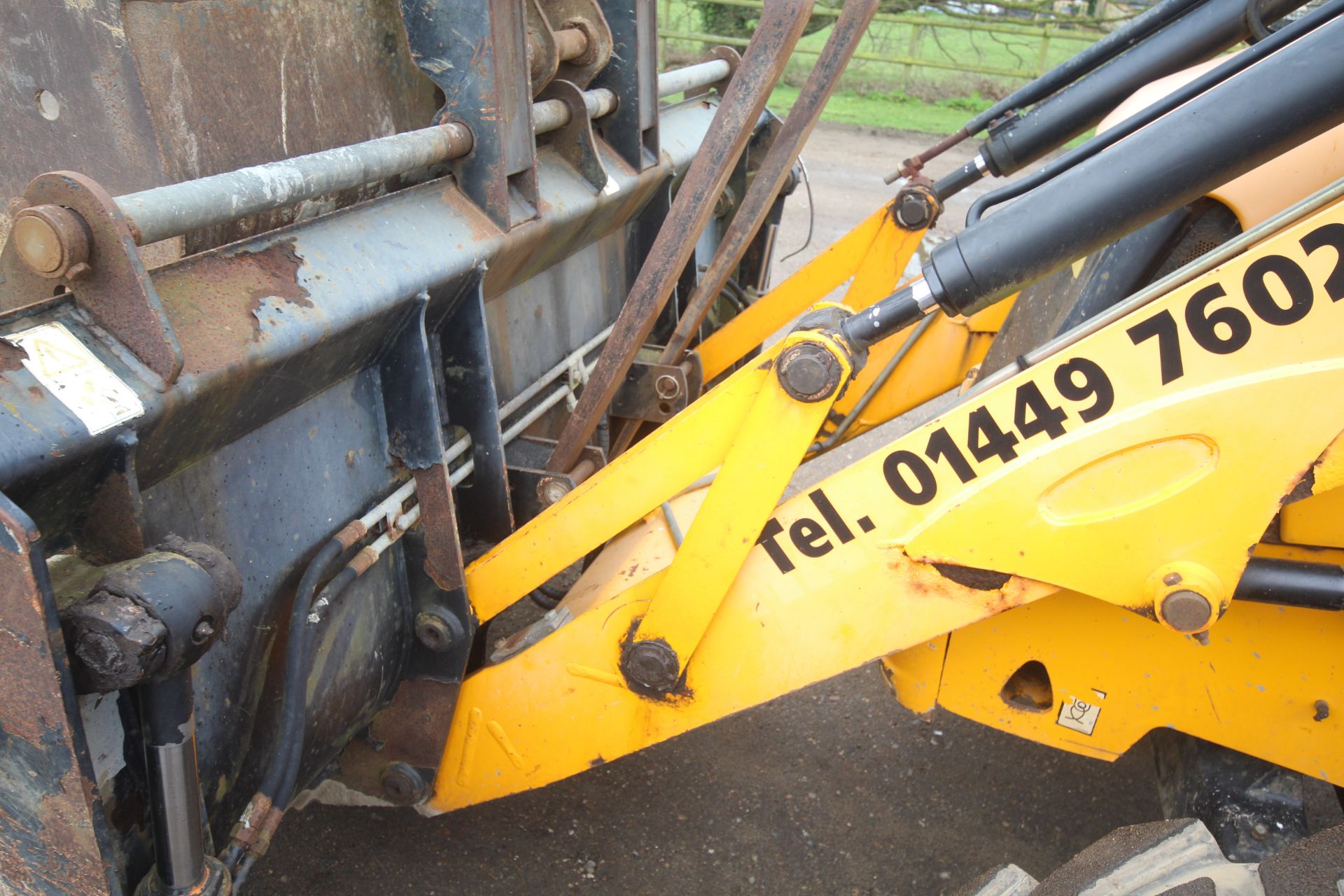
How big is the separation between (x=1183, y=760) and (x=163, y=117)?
6.71 ft

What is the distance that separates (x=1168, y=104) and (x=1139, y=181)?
49cm

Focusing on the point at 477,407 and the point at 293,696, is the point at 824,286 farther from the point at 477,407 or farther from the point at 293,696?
the point at 293,696

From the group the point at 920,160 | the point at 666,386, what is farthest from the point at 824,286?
the point at 666,386

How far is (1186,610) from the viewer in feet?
4.70

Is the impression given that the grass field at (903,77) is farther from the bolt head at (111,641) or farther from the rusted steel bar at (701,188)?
the bolt head at (111,641)

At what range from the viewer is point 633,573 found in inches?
84.5

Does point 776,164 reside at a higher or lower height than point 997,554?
higher

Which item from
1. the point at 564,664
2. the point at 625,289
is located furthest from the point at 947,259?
the point at 625,289

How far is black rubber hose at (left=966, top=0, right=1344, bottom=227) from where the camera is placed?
61.3 inches

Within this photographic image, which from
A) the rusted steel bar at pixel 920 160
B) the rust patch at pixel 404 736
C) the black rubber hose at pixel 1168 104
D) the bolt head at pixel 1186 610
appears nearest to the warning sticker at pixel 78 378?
the rust patch at pixel 404 736

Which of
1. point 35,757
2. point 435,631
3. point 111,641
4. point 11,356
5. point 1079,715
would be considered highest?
point 11,356

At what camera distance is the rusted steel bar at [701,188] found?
1941 mm

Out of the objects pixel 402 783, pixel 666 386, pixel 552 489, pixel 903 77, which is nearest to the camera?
pixel 402 783

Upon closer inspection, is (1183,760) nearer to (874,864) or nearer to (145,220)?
(874,864)
